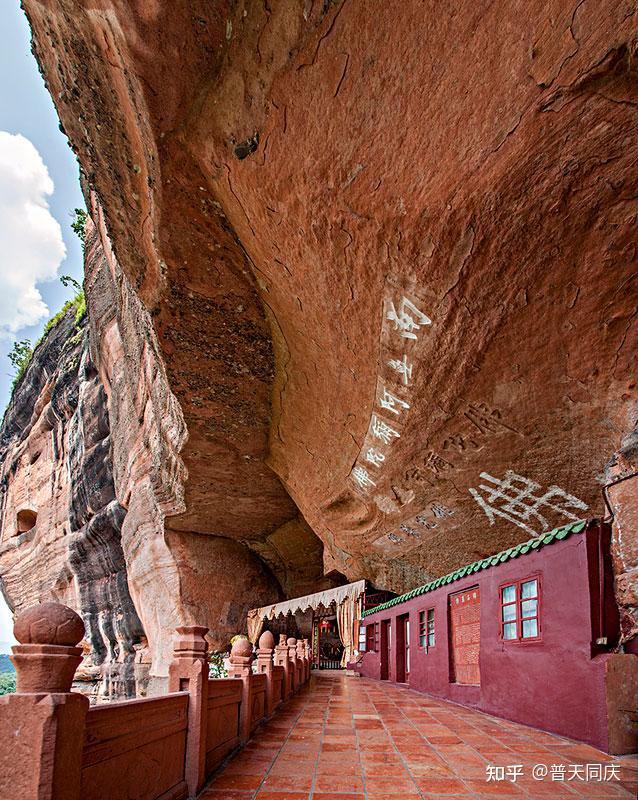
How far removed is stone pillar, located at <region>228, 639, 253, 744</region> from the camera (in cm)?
423

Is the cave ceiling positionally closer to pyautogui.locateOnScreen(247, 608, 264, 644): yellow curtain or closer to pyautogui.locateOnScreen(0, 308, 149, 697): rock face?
pyautogui.locateOnScreen(247, 608, 264, 644): yellow curtain

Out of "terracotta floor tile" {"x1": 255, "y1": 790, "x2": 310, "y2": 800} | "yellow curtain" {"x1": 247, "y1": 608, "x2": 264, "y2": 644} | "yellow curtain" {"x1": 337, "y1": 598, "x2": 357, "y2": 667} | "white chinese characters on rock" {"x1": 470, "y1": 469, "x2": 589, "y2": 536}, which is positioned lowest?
"yellow curtain" {"x1": 247, "y1": 608, "x2": 264, "y2": 644}

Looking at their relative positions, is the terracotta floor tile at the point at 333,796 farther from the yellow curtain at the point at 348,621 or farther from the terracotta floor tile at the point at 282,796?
the yellow curtain at the point at 348,621

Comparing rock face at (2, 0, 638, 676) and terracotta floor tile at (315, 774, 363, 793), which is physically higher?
rock face at (2, 0, 638, 676)

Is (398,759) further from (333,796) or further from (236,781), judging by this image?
(236,781)

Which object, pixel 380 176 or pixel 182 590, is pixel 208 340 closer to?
pixel 380 176

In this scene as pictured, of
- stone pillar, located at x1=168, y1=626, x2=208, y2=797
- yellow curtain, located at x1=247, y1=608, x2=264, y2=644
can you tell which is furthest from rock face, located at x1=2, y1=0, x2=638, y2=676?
yellow curtain, located at x1=247, y1=608, x2=264, y2=644

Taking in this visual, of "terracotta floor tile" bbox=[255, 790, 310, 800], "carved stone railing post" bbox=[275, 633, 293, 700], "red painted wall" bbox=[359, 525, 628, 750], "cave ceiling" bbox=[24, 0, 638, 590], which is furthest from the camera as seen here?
"carved stone railing post" bbox=[275, 633, 293, 700]

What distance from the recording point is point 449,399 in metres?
6.03

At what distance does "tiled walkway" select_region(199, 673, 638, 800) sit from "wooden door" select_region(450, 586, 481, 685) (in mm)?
951

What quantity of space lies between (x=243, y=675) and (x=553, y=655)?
2.77 meters

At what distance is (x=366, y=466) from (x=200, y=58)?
5688 millimetres

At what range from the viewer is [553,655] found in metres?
4.61

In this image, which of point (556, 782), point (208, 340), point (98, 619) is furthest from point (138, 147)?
point (98, 619)
